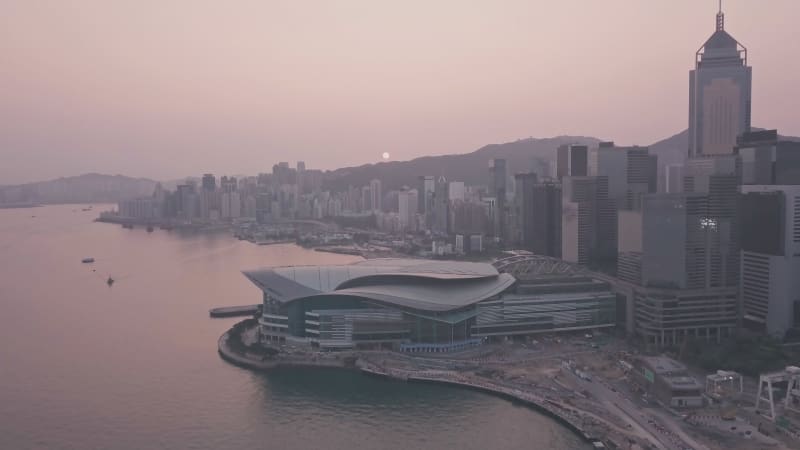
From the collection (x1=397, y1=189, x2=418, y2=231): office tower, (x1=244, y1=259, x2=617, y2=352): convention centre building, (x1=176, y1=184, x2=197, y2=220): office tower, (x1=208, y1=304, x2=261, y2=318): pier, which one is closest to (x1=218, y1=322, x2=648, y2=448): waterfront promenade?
(x1=244, y1=259, x2=617, y2=352): convention centre building

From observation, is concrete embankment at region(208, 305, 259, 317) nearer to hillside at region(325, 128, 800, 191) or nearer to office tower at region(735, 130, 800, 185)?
office tower at region(735, 130, 800, 185)

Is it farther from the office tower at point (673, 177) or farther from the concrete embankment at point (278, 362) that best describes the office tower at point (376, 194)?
the concrete embankment at point (278, 362)

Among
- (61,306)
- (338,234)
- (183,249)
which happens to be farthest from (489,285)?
(338,234)

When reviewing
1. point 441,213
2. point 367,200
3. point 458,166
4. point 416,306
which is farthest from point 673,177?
point 458,166

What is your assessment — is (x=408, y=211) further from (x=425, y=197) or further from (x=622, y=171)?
(x=622, y=171)

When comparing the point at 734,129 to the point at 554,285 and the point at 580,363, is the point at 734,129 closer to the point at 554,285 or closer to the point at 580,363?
the point at 554,285
